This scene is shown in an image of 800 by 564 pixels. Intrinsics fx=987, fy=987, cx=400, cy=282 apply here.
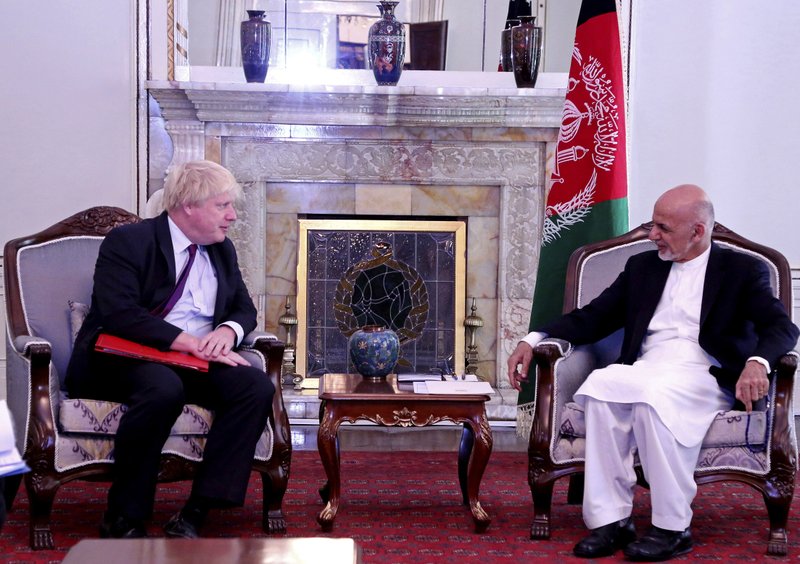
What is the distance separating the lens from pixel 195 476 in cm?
318

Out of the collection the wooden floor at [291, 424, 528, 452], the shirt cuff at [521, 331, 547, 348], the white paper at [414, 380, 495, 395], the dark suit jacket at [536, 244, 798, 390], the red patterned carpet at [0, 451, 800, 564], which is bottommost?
the wooden floor at [291, 424, 528, 452]

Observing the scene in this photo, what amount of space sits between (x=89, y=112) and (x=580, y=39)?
7.86 feet

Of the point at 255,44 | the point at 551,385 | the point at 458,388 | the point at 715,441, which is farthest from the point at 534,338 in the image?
the point at 255,44

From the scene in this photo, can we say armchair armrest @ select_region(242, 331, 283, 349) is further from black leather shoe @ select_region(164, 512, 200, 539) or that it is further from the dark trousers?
black leather shoe @ select_region(164, 512, 200, 539)

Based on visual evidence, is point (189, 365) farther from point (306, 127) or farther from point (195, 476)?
point (306, 127)

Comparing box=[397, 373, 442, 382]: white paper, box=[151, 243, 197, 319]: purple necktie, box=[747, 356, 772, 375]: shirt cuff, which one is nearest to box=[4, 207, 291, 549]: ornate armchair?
box=[151, 243, 197, 319]: purple necktie

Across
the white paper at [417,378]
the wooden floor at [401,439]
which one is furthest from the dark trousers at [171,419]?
the wooden floor at [401,439]

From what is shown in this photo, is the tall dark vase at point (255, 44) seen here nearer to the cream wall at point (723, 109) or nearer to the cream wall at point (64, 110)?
the cream wall at point (64, 110)

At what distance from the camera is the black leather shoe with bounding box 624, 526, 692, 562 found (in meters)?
3.03

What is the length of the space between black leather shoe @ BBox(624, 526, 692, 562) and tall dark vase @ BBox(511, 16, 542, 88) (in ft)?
8.51

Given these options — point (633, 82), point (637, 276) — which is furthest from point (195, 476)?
point (633, 82)

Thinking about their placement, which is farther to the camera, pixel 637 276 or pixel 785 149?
pixel 785 149

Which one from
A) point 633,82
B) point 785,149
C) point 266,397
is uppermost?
point 633,82

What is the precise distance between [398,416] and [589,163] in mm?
1586
